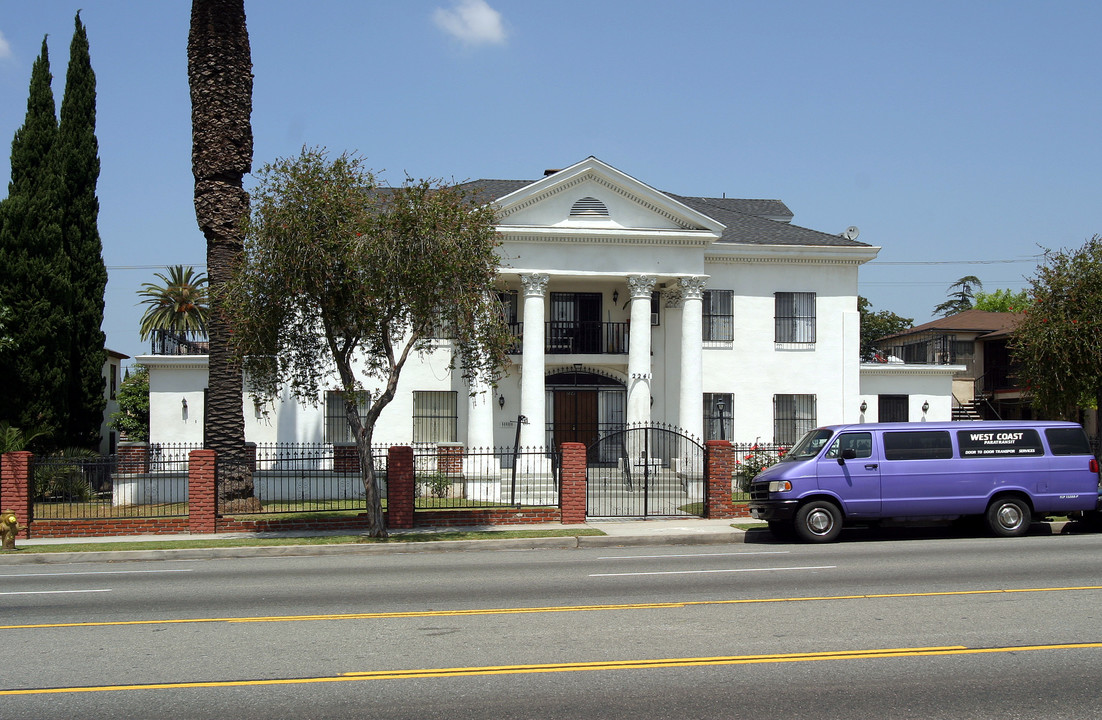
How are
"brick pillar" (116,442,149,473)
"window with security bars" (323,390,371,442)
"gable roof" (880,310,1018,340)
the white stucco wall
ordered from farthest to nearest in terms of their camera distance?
"gable roof" (880,310,1018,340)
the white stucco wall
"window with security bars" (323,390,371,442)
"brick pillar" (116,442,149,473)

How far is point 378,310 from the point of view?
1703 cm

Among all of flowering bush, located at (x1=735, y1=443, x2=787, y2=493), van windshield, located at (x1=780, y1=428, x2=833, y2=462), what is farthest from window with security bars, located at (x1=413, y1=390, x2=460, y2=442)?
van windshield, located at (x1=780, y1=428, x2=833, y2=462)

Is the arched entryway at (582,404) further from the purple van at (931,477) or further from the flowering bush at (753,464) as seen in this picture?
the purple van at (931,477)

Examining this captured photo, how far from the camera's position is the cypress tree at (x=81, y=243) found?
99.9 ft

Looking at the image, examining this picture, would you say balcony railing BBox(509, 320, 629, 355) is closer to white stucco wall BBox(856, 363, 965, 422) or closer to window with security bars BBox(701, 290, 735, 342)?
window with security bars BBox(701, 290, 735, 342)

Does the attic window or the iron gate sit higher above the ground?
the attic window

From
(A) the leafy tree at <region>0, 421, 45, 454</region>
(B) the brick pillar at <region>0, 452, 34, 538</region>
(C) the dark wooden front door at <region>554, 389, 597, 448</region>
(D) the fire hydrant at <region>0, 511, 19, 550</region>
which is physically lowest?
(D) the fire hydrant at <region>0, 511, 19, 550</region>

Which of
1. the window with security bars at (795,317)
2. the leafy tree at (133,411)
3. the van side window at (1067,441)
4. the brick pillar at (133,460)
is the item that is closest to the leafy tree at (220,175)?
the brick pillar at (133,460)

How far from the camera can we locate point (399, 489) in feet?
64.6

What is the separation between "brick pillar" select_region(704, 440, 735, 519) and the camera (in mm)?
20531

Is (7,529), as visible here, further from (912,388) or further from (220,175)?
(912,388)

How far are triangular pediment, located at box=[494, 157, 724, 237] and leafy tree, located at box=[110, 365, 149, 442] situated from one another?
23.4 metres

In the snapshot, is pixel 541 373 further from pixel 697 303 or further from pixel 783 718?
pixel 783 718

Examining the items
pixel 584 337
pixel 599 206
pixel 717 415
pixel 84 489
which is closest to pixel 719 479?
pixel 717 415
